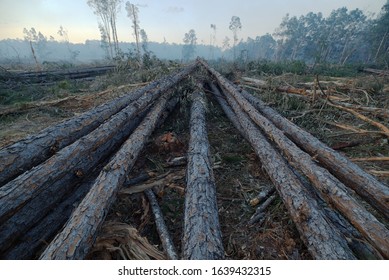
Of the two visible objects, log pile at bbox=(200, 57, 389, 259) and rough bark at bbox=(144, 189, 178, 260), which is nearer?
log pile at bbox=(200, 57, 389, 259)

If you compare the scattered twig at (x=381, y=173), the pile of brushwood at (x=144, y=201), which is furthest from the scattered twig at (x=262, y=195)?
the scattered twig at (x=381, y=173)

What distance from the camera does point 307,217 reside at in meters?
2.00

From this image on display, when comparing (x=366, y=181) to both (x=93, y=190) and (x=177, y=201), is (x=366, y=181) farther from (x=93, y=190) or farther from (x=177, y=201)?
(x=93, y=190)

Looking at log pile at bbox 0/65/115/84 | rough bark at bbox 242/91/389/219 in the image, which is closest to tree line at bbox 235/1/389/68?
log pile at bbox 0/65/115/84

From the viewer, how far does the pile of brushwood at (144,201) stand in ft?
5.73

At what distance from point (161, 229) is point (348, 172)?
2.22 m

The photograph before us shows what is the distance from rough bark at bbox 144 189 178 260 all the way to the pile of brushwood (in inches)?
0.4

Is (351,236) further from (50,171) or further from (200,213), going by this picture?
(50,171)

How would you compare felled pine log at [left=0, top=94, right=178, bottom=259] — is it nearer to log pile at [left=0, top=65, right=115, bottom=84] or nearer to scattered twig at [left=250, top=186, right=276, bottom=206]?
scattered twig at [left=250, top=186, right=276, bottom=206]

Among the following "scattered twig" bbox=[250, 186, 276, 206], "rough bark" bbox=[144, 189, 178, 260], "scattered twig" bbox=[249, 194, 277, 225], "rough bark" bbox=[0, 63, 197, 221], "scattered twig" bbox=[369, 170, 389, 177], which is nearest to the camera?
"rough bark" bbox=[0, 63, 197, 221]

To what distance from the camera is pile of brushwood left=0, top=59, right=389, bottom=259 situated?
5.73ft

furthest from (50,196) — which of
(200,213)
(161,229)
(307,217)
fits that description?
(307,217)

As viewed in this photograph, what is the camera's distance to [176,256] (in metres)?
1.91

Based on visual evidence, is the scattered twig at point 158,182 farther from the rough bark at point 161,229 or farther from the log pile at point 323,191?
the log pile at point 323,191
